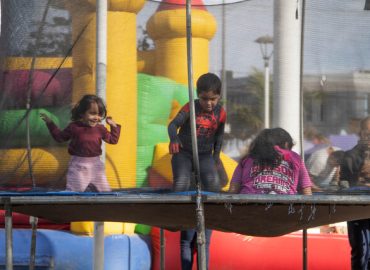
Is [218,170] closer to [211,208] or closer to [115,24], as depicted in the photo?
[211,208]

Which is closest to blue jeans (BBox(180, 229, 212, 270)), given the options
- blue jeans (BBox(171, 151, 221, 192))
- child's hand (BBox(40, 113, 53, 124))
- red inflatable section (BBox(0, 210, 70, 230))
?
blue jeans (BBox(171, 151, 221, 192))

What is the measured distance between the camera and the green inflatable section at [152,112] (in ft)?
20.0

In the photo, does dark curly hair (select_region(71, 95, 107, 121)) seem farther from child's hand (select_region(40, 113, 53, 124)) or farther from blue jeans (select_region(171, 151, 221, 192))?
blue jeans (select_region(171, 151, 221, 192))

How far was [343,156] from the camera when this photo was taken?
6.12m

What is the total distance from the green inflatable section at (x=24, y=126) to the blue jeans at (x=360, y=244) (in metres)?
2.69

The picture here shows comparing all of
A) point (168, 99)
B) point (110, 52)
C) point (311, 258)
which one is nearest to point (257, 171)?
point (168, 99)

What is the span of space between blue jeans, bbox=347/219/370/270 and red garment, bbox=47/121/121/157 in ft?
8.01

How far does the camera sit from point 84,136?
6.20m

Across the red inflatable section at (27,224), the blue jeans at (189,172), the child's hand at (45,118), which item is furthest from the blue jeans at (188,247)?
the red inflatable section at (27,224)

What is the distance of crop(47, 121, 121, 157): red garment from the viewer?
243 inches

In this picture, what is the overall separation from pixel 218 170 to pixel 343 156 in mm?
804

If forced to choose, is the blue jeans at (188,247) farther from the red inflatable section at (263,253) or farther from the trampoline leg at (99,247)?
the red inflatable section at (263,253)

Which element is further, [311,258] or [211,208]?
[311,258]

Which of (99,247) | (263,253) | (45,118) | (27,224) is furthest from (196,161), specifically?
(27,224)
